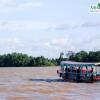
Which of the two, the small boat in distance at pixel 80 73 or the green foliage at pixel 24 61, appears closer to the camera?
the small boat in distance at pixel 80 73

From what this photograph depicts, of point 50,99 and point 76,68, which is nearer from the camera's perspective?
point 50,99

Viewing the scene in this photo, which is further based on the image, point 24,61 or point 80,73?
point 24,61

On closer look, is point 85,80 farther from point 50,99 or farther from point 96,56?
point 96,56

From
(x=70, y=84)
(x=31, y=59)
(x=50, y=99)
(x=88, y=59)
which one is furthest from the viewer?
(x=31, y=59)

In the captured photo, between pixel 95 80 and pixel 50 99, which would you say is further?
pixel 95 80

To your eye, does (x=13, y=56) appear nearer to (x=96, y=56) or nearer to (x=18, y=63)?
(x=18, y=63)

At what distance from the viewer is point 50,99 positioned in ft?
95.9

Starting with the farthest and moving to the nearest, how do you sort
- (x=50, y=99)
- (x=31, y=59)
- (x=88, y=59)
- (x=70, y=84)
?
(x=31, y=59)
(x=88, y=59)
(x=70, y=84)
(x=50, y=99)

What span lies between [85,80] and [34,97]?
13043mm

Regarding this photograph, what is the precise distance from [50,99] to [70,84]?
13126 mm

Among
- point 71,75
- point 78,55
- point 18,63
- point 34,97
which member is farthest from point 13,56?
point 34,97

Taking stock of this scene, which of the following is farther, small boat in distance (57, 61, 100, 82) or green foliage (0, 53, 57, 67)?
green foliage (0, 53, 57, 67)

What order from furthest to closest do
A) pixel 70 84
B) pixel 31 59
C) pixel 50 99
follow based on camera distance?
pixel 31 59 < pixel 70 84 < pixel 50 99

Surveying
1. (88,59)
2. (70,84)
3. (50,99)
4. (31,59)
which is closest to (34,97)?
(50,99)
